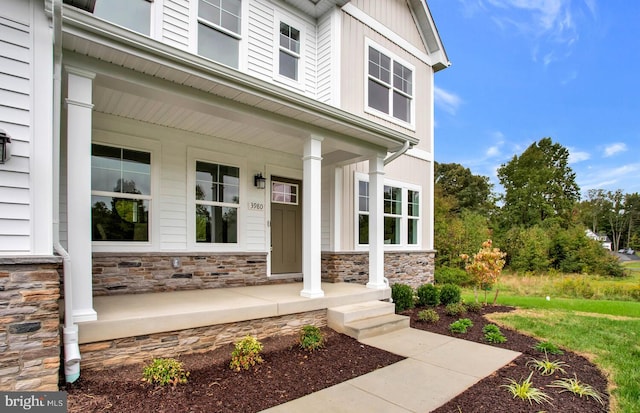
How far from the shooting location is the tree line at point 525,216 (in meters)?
17.5

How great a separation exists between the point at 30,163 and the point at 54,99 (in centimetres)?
87

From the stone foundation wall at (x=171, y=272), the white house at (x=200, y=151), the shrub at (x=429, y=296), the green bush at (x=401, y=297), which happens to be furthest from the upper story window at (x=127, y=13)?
the shrub at (x=429, y=296)

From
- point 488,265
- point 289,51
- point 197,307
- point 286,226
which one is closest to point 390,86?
point 289,51

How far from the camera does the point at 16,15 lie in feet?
10.1

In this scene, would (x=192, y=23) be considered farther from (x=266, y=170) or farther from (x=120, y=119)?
(x=266, y=170)

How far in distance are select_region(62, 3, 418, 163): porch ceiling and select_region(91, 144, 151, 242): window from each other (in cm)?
65

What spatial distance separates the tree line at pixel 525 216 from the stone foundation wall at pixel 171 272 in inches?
490

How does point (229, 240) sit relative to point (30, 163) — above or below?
below

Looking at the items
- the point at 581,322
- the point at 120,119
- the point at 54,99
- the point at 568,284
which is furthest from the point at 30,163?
the point at 568,284

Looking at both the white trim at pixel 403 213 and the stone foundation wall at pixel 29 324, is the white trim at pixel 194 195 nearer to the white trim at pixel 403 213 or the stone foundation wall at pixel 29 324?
the white trim at pixel 403 213

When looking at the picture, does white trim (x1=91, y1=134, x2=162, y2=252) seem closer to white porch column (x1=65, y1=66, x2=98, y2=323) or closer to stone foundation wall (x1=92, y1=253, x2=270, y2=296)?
stone foundation wall (x1=92, y1=253, x2=270, y2=296)

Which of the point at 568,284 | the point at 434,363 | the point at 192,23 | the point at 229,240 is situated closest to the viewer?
the point at 434,363

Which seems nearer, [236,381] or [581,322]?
[236,381]

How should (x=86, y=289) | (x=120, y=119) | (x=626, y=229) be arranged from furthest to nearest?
(x=626, y=229) < (x=120, y=119) < (x=86, y=289)
